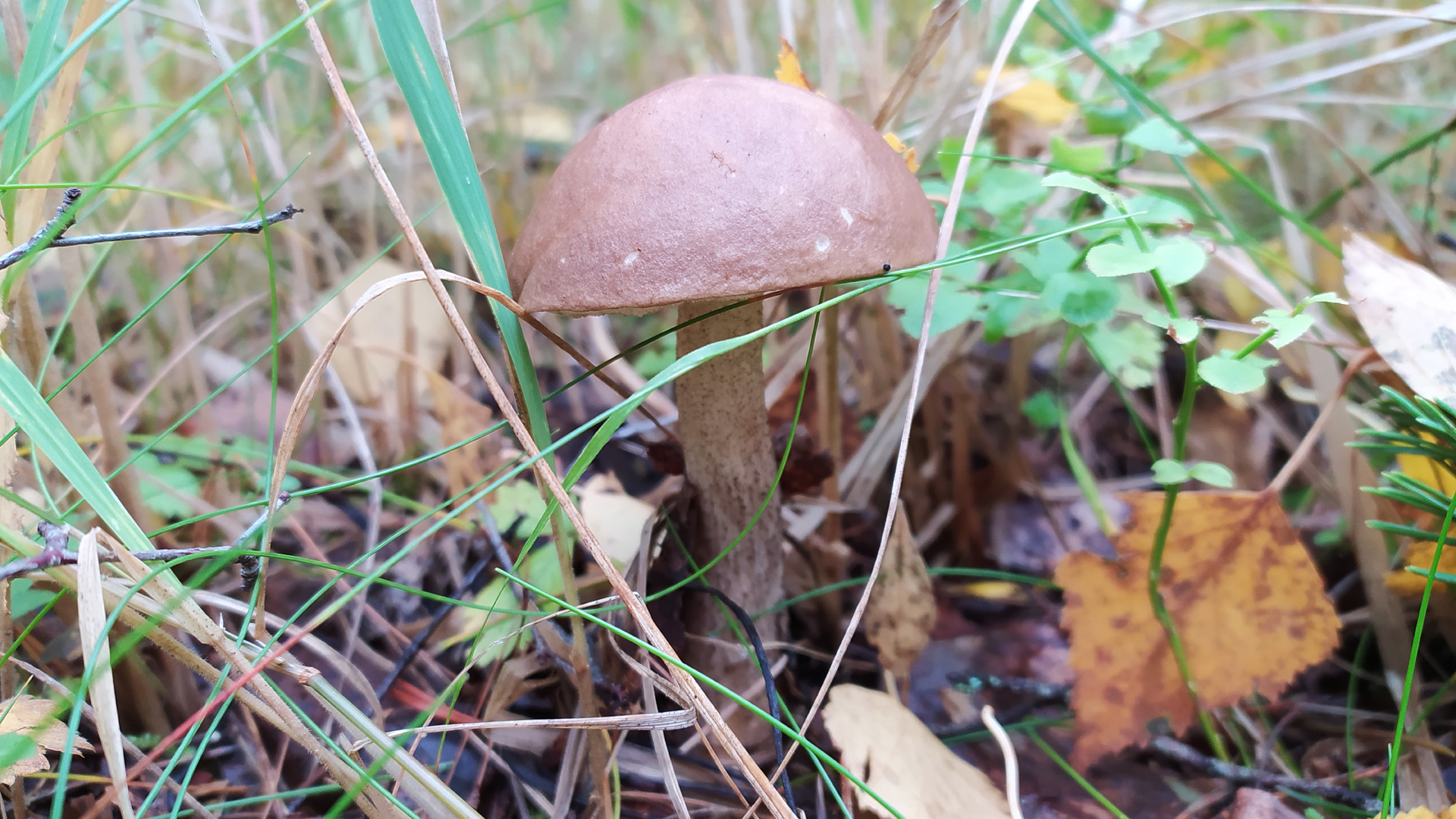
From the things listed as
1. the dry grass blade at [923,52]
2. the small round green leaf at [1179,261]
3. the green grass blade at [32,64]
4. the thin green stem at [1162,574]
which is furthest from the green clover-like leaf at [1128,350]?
the green grass blade at [32,64]

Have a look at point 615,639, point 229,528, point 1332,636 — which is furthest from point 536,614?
point 1332,636

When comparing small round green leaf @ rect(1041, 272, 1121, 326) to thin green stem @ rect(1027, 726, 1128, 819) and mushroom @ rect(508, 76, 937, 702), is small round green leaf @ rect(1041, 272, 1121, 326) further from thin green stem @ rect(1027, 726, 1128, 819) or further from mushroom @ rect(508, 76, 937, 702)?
thin green stem @ rect(1027, 726, 1128, 819)

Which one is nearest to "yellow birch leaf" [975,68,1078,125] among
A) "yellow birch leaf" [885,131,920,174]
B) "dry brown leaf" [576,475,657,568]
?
"yellow birch leaf" [885,131,920,174]

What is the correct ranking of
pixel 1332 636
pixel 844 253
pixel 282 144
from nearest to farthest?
pixel 844 253 → pixel 1332 636 → pixel 282 144

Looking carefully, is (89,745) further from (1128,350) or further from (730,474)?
(1128,350)

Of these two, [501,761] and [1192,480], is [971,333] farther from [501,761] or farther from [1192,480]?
[501,761]

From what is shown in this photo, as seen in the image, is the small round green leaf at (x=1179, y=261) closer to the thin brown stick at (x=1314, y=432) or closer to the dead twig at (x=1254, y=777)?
the thin brown stick at (x=1314, y=432)
